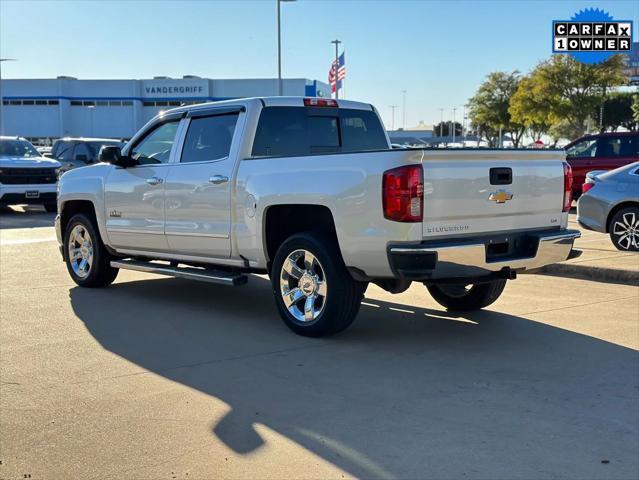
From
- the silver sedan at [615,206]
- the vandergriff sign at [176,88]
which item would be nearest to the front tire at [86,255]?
the silver sedan at [615,206]

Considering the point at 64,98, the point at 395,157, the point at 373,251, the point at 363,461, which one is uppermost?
the point at 64,98

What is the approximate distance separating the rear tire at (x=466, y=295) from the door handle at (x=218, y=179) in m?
2.27

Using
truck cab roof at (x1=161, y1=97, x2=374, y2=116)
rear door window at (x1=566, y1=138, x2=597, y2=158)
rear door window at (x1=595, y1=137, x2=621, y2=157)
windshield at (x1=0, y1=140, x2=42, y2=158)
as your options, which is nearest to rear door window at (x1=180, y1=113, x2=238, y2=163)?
truck cab roof at (x1=161, y1=97, x2=374, y2=116)

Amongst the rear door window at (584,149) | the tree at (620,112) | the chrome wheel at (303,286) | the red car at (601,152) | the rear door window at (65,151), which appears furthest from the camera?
the tree at (620,112)

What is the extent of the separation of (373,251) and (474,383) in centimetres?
125

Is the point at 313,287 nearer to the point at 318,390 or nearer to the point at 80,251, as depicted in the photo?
the point at 318,390

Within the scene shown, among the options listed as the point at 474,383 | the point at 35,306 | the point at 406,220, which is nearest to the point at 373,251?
the point at 406,220

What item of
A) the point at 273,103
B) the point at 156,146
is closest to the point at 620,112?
the point at 156,146

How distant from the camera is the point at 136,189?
7.98 m

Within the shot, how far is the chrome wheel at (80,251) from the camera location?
8.83 m

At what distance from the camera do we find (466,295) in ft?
23.9

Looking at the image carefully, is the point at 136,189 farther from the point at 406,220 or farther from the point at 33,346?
the point at 406,220

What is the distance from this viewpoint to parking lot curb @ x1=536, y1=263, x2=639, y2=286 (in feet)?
29.2

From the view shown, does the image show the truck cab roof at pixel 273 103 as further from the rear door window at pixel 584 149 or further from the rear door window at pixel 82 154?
the rear door window at pixel 82 154
